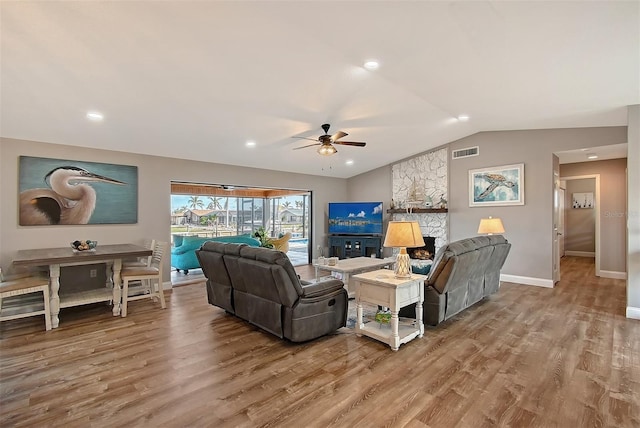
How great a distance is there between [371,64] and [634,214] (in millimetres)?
3963

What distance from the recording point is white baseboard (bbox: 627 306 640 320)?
4024 millimetres

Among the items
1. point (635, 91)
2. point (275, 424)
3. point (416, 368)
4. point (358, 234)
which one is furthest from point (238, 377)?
point (358, 234)

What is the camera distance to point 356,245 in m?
8.37

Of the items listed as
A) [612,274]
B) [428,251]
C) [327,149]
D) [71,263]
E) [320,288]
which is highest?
[327,149]

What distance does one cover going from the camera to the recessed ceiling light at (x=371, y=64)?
3.31 meters

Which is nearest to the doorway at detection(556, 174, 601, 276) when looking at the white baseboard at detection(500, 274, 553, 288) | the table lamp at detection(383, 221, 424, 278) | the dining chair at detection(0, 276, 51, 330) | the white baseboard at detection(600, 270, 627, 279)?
the white baseboard at detection(600, 270, 627, 279)

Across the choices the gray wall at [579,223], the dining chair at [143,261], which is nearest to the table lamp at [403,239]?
the dining chair at [143,261]

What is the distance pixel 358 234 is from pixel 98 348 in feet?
20.4

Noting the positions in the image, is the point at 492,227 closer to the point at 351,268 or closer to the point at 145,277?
the point at 351,268

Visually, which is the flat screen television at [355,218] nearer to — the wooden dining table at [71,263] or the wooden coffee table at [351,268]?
the wooden coffee table at [351,268]

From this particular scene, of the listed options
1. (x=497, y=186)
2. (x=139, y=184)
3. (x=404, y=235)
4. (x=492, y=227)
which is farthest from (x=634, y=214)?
(x=139, y=184)

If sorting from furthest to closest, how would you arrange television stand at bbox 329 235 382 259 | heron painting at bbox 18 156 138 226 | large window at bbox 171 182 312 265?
large window at bbox 171 182 312 265 → television stand at bbox 329 235 382 259 → heron painting at bbox 18 156 138 226

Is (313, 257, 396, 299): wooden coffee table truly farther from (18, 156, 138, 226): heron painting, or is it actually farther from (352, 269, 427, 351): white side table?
(18, 156, 138, 226): heron painting

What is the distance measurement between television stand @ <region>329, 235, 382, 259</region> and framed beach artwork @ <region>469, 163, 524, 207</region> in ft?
8.22
